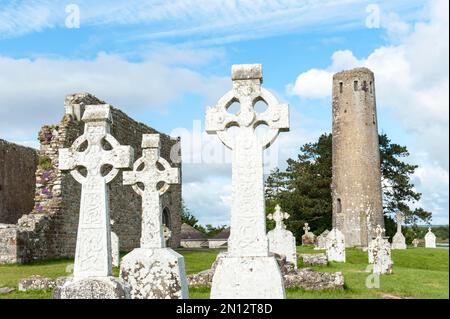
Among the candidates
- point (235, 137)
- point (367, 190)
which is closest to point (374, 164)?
point (367, 190)

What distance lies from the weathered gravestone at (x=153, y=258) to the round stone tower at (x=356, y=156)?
28909mm

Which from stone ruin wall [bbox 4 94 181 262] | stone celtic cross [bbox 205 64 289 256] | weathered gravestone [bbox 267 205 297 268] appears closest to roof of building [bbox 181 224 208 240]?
stone ruin wall [bbox 4 94 181 262]

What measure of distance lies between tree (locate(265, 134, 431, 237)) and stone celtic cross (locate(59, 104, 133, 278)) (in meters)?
32.5

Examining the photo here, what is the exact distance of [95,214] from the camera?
6742 millimetres

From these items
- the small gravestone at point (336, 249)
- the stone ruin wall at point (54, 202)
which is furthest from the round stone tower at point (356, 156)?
the stone ruin wall at point (54, 202)

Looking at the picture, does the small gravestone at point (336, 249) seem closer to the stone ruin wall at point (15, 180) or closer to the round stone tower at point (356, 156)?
the stone ruin wall at point (15, 180)

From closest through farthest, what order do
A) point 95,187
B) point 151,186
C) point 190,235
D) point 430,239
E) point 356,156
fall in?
point 95,187 → point 151,186 → point 430,239 → point 356,156 → point 190,235

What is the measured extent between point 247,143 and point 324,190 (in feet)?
113

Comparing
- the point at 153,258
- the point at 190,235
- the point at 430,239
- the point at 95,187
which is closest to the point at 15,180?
the point at 153,258

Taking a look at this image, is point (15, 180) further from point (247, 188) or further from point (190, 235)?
point (190, 235)

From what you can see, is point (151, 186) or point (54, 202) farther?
point (54, 202)

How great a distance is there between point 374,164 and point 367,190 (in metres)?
1.71

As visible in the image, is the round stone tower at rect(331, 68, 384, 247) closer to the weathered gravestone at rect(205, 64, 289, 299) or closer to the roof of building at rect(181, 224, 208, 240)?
the roof of building at rect(181, 224, 208, 240)

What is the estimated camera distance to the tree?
39.8 metres
